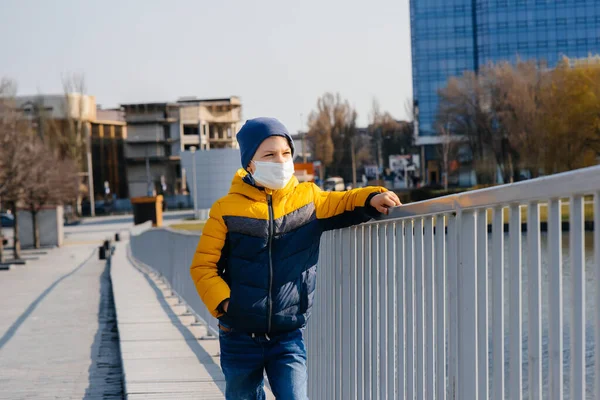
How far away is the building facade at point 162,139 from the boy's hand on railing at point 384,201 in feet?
405

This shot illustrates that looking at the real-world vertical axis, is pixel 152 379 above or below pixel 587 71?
below

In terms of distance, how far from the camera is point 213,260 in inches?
144

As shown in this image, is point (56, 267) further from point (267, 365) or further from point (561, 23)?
point (561, 23)

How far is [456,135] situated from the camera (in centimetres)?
7600

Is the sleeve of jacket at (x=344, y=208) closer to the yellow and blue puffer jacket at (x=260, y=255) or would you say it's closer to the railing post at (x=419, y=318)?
the yellow and blue puffer jacket at (x=260, y=255)

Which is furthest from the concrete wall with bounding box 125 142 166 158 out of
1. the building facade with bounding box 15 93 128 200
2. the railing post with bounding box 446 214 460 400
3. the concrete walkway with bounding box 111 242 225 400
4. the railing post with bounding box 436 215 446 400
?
the railing post with bounding box 446 214 460 400

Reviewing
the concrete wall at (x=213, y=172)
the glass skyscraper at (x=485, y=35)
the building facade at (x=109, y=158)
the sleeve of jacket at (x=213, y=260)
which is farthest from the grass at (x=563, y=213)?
the building facade at (x=109, y=158)

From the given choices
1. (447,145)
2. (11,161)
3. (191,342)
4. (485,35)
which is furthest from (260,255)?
(485,35)

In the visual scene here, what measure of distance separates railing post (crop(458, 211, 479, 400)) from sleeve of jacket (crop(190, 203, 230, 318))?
3.48 feet

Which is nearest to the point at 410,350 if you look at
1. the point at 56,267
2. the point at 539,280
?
the point at 539,280

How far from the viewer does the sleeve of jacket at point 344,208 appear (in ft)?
12.3

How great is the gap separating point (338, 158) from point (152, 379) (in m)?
109

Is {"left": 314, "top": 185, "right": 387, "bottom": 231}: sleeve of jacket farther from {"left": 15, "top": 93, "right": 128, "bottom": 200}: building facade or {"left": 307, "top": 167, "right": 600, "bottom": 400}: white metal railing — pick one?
{"left": 15, "top": 93, "right": 128, "bottom": 200}: building facade

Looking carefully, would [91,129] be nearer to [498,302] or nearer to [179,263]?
[179,263]
